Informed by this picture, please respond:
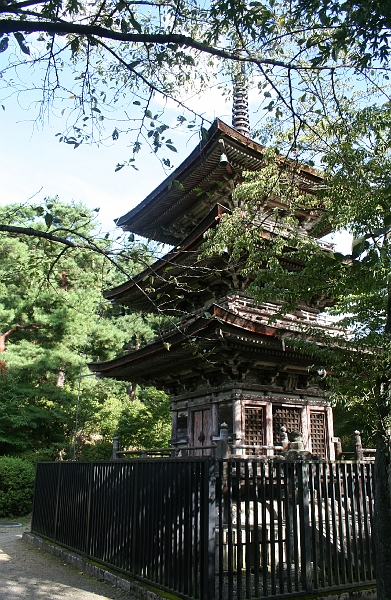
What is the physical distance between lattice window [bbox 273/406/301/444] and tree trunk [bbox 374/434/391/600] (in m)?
6.77

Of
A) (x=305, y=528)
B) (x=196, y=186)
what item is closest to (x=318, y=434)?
(x=305, y=528)

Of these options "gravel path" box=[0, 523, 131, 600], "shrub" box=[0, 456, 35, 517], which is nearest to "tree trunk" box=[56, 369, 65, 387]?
"shrub" box=[0, 456, 35, 517]

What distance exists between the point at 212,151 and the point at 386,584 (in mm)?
10053

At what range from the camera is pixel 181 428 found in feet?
49.9

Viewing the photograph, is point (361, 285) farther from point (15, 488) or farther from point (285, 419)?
point (15, 488)

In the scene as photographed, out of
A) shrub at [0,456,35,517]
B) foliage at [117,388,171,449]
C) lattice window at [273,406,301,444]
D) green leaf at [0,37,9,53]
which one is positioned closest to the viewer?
green leaf at [0,37,9,53]

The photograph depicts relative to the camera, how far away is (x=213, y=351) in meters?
9.77

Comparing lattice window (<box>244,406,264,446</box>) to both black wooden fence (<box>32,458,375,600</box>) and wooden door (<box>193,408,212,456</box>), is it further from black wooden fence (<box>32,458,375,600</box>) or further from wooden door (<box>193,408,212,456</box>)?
black wooden fence (<box>32,458,375,600</box>)

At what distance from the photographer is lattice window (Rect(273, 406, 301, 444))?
13.3 metres

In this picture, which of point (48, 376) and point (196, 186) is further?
point (48, 376)

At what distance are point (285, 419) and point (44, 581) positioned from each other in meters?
7.37

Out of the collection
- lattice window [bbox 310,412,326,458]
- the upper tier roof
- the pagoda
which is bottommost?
lattice window [bbox 310,412,326,458]

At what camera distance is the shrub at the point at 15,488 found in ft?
61.7

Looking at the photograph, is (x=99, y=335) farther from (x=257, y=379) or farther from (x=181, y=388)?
(x=257, y=379)
